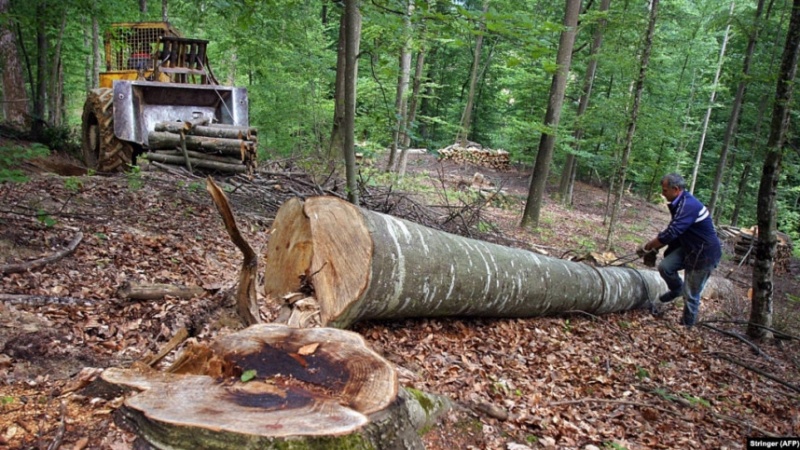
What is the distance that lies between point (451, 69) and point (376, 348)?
27322 mm

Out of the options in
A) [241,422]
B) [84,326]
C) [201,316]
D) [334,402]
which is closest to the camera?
[241,422]

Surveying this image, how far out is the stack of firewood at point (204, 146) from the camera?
6.89 m

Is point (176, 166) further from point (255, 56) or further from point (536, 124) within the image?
point (536, 124)

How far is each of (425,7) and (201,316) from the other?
307 centimetres

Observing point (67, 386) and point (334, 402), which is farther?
point (67, 386)

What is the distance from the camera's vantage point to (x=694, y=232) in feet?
19.3

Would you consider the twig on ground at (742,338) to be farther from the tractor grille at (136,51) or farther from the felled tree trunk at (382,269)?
the tractor grille at (136,51)

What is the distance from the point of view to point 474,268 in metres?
4.12

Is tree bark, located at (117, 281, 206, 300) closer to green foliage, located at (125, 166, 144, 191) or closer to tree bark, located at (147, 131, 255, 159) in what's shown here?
green foliage, located at (125, 166, 144, 191)

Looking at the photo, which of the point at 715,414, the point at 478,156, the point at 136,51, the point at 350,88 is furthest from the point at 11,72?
the point at 478,156

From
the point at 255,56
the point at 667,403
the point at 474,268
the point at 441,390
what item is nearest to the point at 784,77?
the point at 667,403

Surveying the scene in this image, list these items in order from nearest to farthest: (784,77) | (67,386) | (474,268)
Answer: (67,386), (474,268), (784,77)

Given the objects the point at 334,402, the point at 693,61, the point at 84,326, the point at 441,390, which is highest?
the point at 693,61

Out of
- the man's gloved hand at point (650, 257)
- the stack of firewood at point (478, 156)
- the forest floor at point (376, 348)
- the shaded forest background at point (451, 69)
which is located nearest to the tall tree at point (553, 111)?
the shaded forest background at point (451, 69)
